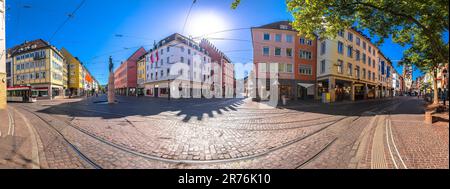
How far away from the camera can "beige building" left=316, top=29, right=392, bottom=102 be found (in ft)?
75.9

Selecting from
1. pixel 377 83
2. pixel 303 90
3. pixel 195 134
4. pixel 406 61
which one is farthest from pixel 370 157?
pixel 377 83

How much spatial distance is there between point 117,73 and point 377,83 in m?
82.1

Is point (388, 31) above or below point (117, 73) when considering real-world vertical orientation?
below

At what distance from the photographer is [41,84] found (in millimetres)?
36562

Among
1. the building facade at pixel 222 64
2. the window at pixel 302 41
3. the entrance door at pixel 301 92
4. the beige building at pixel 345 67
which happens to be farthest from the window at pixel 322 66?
the building facade at pixel 222 64

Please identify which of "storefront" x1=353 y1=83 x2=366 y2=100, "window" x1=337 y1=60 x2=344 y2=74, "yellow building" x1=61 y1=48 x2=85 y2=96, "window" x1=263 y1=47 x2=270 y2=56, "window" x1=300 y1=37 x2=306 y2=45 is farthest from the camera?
"yellow building" x1=61 y1=48 x2=85 y2=96

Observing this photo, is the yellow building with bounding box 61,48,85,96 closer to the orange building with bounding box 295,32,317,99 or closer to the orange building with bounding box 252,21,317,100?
the orange building with bounding box 252,21,317,100

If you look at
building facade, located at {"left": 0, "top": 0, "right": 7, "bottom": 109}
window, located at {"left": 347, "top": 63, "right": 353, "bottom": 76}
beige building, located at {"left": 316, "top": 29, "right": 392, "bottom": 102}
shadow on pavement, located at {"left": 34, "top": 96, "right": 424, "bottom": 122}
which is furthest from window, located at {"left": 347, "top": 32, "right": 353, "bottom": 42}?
building facade, located at {"left": 0, "top": 0, "right": 7, "bottom": 109}

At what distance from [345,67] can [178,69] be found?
27.0 meters

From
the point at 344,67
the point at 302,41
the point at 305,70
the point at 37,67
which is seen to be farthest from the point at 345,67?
the point at 37,67

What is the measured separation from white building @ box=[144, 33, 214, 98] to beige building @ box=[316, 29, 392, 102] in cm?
2231

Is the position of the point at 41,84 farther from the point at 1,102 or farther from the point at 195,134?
the point at 195,134

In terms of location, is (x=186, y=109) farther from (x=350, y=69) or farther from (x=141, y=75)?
(x=141, y=75)

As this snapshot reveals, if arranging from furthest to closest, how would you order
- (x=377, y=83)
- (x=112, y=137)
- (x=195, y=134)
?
(x=377, y=83) → (x=195, y=134) → (x=112, y=137)
